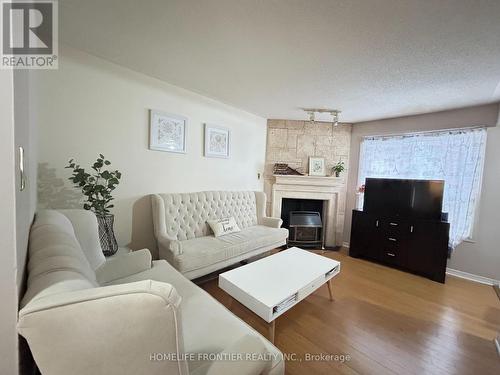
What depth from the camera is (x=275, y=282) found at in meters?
1.74

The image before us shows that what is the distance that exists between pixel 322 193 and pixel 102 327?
3.85 metres

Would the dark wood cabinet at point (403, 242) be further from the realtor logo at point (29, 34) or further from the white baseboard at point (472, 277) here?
the realtor logo at point (29, 34)

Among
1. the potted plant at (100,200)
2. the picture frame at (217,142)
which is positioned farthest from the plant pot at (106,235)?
the picture frame at (217,142)

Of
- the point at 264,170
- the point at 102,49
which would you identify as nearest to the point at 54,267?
the point at 102,49

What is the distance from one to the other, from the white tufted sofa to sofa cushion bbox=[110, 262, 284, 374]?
64 centimetres

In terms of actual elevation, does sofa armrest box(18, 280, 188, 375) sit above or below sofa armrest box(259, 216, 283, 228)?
above

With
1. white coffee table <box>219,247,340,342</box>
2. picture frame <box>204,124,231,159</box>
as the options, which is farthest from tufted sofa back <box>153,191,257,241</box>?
white coffee table <box>219,247,340,342</box>

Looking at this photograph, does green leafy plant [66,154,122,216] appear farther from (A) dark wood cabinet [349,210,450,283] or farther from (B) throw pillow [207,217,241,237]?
(A) dark wood cabinet [349,210,450,283]

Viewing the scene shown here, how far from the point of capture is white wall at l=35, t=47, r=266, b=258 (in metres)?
1.94

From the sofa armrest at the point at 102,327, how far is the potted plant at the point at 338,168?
3849 mm

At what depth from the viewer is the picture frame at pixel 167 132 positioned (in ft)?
8.36

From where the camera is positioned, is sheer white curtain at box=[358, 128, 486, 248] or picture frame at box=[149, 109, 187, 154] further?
sheer white curtain at box=[358, 128, 486, 248]

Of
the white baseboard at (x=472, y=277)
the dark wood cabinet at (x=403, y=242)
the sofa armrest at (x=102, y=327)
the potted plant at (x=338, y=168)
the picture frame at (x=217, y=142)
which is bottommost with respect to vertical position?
the white baseboard at (x=472, y=277)

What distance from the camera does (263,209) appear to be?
12.0 ft
